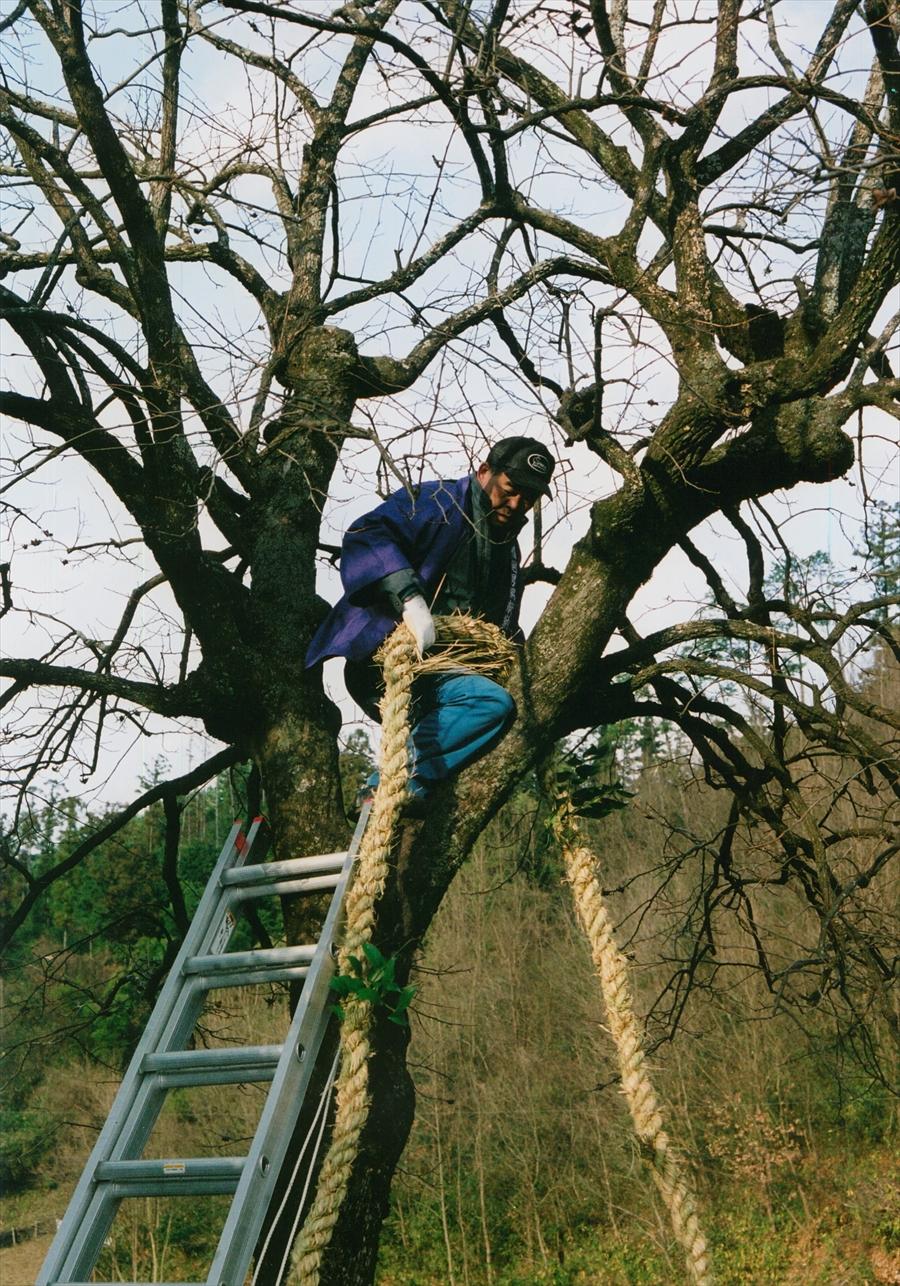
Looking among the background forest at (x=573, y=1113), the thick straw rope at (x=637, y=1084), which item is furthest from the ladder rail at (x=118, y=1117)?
the background forest at (x=573, y=1113)

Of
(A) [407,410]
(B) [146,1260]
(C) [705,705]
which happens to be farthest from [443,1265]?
(A) [407,410]

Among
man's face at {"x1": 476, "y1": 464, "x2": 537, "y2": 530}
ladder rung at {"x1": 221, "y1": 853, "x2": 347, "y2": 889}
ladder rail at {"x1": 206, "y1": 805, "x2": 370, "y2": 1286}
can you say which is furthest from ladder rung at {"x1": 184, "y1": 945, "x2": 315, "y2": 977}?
man's face at {"x1": 476, "y1": 464, "x2": 537, "y2": 530}

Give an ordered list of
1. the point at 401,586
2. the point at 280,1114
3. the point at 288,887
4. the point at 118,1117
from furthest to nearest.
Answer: the point at 288,887 → the point at 401,586 → the point at 118,1117 → the point at 280,1114

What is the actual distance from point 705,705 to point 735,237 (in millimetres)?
2144

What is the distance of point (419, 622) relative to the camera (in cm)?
330

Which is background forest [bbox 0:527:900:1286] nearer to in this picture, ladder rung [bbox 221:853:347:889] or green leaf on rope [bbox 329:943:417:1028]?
ladder rung [bbox 221:853:347:889]

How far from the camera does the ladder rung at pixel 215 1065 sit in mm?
3139

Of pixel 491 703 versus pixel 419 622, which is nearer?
pixel 419 622

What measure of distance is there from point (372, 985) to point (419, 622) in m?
0.96

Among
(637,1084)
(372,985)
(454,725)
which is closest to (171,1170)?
(372,985)

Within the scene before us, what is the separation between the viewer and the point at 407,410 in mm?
3457

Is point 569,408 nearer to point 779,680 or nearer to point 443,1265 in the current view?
point 779,680

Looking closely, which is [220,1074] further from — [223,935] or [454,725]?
[454,725]

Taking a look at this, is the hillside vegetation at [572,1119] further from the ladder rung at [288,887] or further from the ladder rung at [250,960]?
the ladder rung at [250,960]
